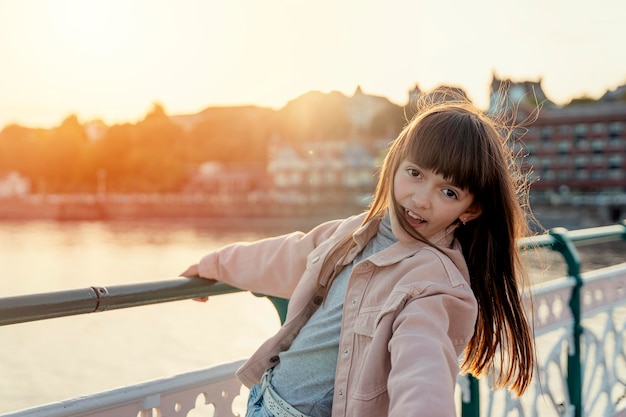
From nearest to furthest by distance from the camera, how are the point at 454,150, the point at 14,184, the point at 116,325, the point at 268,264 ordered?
the point at 454,150 → the point at 268,264 → the point at 116,325 → the point at 14,184

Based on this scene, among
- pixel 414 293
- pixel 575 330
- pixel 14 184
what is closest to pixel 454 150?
pixel 414 293

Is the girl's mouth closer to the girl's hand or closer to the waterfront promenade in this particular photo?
the girl's hand

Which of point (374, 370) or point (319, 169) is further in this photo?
point (319, 169)

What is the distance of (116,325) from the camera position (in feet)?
82.7

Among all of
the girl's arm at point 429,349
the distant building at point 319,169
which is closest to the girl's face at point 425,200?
the girl's arm at point 429,349

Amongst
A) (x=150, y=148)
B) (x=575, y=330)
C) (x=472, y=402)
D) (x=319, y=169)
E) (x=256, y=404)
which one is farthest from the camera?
(x=150, y=148)

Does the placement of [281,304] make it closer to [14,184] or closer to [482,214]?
[482,214]

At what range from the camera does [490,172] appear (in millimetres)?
1177

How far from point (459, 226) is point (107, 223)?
179ft

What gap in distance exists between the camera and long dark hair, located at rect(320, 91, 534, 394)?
1158 mm

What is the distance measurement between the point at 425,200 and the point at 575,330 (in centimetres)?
151

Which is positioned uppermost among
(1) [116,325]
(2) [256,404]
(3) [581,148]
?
(2) [256,404]

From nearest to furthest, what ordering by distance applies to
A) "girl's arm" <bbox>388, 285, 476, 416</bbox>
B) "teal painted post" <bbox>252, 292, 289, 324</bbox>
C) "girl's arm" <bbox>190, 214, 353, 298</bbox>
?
"girl's arm" <bbox>388, 285, 476, 416</bbox> → "girl's arm" <bbox>190, 214, 353, 298</bbox> → "teal painted post" <bbox>252, 292, 289, 324</bbox>

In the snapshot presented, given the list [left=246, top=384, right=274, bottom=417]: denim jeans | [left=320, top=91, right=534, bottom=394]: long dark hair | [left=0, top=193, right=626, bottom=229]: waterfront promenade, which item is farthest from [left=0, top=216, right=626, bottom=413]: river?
[left=320, top=91, right=534, bottom=394]: long dark hair
